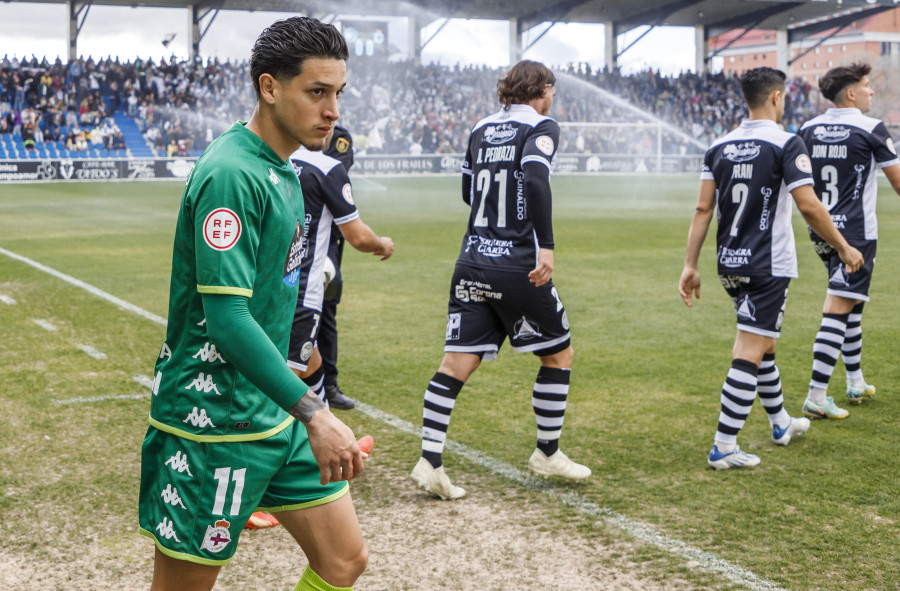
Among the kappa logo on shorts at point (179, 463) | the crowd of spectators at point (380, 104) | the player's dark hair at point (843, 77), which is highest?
the crowd of spectators at point (380, 104)

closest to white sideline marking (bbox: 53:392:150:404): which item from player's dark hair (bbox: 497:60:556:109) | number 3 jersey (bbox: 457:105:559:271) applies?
number 3 jersey (bbox: 457:105:559:271)

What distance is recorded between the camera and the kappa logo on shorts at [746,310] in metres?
4.93

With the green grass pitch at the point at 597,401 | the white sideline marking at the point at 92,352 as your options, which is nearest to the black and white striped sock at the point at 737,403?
the green grass pitch at the point at 597,401

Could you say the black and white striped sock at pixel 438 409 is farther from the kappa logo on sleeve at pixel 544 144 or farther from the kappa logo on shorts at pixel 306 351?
the kappa logo on sleeve at pixel 544 144

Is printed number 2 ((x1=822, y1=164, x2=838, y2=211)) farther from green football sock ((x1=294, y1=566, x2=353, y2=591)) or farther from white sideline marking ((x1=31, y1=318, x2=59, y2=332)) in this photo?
white sideline marking ((x1=31, y1=318, x2=59, y2=332))

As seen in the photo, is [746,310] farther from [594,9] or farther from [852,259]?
[594,9]

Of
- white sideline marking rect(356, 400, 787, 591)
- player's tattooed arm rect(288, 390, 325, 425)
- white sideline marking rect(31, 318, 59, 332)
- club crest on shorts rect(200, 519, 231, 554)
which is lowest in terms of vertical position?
white sideline marking rect(356, 400, 787, 591)

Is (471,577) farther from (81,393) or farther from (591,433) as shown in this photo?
(81,393)

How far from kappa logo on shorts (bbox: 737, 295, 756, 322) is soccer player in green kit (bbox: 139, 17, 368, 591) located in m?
3.10

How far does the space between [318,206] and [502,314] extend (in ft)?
3.52

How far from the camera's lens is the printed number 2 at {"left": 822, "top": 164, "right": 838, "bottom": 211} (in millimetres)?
6133

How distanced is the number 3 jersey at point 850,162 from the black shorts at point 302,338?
11.1 feet

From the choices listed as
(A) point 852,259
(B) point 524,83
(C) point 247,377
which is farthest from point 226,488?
(A) point 852,259

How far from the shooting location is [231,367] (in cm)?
230
